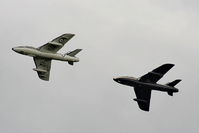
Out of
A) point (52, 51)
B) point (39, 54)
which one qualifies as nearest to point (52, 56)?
point (52, 51)

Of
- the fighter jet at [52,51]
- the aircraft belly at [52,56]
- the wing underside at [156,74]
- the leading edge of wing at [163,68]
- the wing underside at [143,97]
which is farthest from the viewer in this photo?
the wing underside at [143,97]

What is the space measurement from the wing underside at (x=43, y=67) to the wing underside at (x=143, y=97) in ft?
62.5

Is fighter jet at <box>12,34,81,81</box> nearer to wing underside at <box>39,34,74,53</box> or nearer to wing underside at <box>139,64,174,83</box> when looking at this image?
wing underside at <box>39,34,74,53</box>

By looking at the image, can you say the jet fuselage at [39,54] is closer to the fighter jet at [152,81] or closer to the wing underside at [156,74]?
the fighter jet at [152,81]

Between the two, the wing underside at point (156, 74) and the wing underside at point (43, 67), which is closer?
the wing underside at point (156, 74)

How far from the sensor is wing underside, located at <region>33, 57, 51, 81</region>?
180m

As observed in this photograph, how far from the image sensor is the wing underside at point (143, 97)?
180 metres

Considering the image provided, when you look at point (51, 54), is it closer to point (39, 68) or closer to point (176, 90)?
point (39, 68)

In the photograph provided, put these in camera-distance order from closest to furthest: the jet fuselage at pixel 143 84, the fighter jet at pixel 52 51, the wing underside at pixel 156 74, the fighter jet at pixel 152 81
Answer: the wing underside at pixel 156 74 → the fighter jet at pixel 152 81 → the jet fuselage at pixel 143 84 → the fighter jet at pixel 52 51

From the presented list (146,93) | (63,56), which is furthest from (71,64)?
(146,93)

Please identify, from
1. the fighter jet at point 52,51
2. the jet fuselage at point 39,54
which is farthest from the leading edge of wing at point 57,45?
the jet fuselage at point 39,54

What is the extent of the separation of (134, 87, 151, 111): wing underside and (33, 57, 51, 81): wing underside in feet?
62.5

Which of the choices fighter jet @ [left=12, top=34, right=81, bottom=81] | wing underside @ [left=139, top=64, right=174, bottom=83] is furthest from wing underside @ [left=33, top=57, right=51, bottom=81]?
wing underside @ [left=139, top=64, right=174, bottom=83]

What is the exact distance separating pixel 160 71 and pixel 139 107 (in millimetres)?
14495
